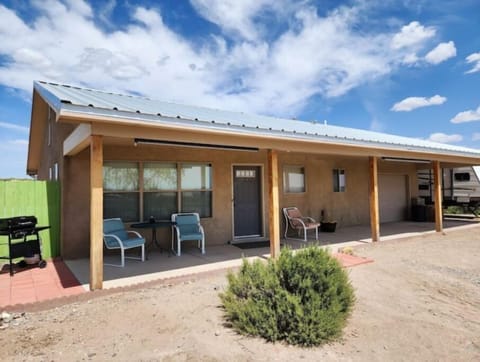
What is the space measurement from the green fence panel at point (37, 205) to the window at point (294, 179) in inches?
236

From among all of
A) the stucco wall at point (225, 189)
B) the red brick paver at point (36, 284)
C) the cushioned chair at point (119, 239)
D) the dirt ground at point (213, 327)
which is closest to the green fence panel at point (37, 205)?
the stucco wall at point (225, 189)

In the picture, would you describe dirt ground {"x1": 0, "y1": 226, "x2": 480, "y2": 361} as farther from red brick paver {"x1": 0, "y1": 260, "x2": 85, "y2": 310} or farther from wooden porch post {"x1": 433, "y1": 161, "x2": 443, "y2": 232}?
wooden porch post {"x1": 433, "y1": 161, "x2": 443, "y2": 232}

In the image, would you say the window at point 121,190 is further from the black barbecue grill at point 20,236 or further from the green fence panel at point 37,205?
the black barbecue grill at point 20,236

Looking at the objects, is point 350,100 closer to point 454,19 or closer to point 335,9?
point 454,19

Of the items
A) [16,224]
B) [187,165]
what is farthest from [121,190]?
[16,224]

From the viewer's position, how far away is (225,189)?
26.1 feet

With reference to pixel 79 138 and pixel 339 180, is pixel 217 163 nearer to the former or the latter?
pixel 79 138

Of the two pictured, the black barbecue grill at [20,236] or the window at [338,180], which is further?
Result: the window at [338,180]

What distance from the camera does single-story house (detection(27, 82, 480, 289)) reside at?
4.31m

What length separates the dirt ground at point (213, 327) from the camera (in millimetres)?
2736

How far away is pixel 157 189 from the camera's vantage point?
280 inches

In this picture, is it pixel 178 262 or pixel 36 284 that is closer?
pixel 36 284

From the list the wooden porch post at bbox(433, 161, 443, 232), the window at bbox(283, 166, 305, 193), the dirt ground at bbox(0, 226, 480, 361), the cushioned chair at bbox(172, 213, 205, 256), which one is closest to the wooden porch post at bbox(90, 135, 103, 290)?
the dirt ground at bbox(0, 226, 480, 361)

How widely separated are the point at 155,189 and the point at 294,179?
438 centimetres
